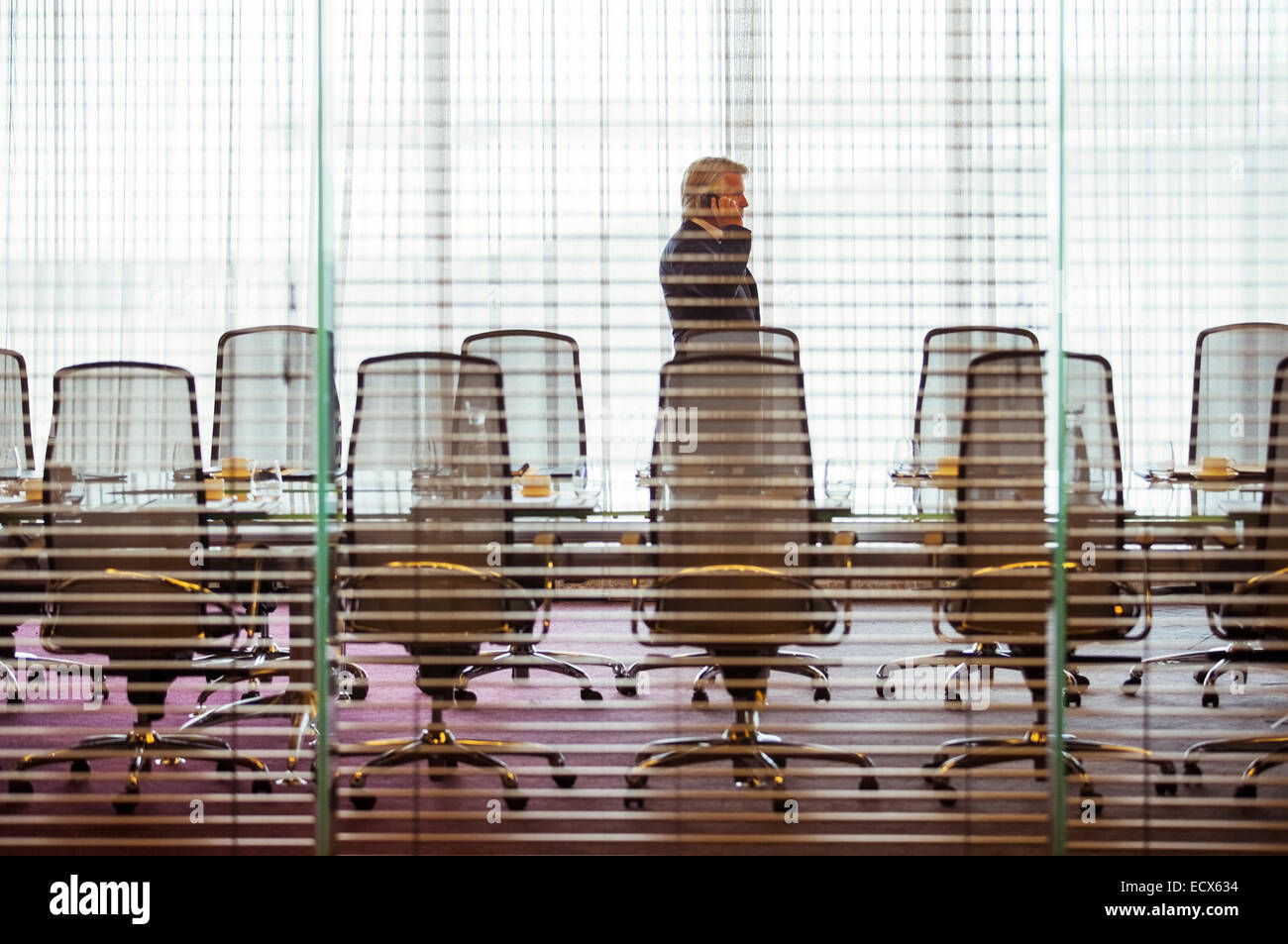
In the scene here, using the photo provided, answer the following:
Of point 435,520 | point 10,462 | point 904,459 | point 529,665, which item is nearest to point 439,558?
point 435,520

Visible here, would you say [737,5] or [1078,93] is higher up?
[737,5]

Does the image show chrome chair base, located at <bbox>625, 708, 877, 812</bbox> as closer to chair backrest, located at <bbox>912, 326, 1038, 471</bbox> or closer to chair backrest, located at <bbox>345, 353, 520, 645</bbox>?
chair backrest, located at <bbox>345, 353, 520, 645</bbox>

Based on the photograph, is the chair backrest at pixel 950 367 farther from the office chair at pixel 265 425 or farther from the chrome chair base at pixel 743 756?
the office chair at pixel 265 425

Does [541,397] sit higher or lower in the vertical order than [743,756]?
higher

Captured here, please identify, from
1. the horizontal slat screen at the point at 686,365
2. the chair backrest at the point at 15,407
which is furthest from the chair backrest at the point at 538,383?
the chair backrest at the point at 15,407

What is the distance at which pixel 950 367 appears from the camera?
250 cm

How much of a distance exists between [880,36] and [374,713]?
184 cm

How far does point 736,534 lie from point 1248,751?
122 cm

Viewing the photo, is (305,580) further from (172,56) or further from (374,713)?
(172,56)

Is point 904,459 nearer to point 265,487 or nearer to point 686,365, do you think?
point 686,365

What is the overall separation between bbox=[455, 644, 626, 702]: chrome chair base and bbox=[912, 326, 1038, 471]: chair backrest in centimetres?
91
